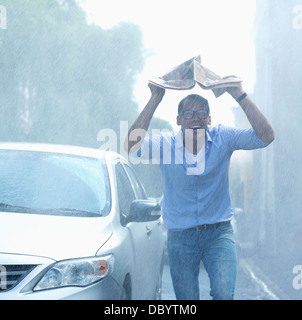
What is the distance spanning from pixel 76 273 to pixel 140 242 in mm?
1314

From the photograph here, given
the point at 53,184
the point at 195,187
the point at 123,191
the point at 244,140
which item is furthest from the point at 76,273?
the point at 123,191

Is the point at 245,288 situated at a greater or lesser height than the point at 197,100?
lesser

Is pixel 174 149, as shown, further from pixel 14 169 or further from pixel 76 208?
pixel 14 169

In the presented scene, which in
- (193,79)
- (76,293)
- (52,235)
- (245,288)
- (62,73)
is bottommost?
(245,288)

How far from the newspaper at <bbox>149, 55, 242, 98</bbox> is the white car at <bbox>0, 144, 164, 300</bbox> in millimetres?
968

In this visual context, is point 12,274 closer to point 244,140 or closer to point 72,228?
point 72,228

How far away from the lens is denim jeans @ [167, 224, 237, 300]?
13.6ft

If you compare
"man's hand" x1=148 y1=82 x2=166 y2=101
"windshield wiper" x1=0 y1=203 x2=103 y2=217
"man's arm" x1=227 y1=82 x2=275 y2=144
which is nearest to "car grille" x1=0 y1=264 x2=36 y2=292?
"windshield wiper" x1=0 y1=203 x2=103 y2=217

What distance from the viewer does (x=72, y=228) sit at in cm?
408

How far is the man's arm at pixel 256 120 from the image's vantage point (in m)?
4.06

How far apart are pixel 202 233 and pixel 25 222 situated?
111 cm

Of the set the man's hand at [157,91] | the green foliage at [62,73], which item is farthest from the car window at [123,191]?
the green foliage at [62,73]

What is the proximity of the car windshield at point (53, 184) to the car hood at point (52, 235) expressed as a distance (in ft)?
0.60
